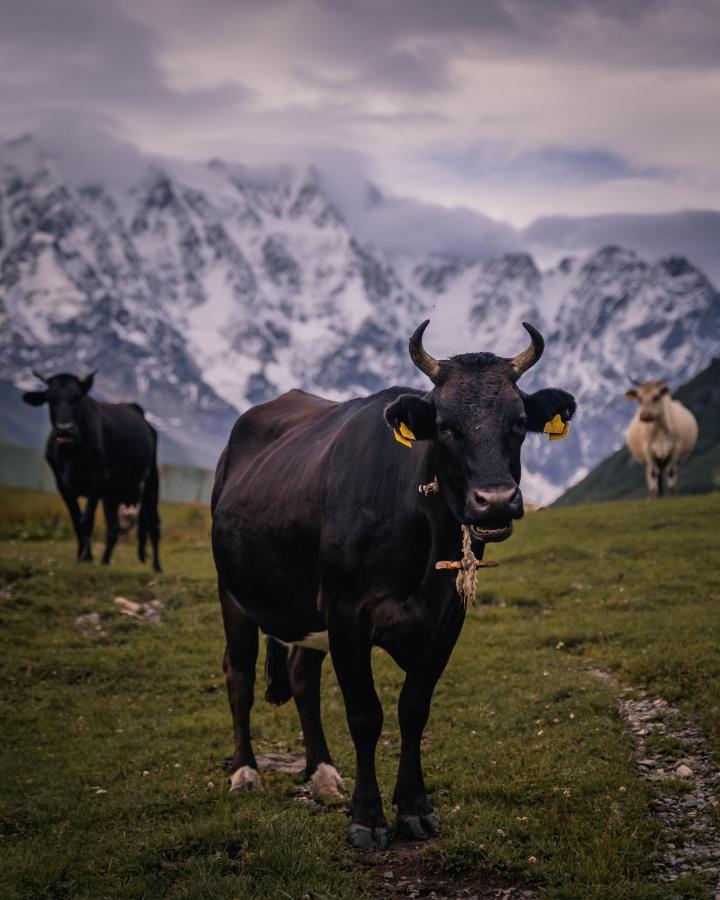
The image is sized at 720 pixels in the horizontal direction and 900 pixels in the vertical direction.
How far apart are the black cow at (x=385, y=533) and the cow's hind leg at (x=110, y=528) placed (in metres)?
13.1

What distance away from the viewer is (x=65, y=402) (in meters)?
21.6

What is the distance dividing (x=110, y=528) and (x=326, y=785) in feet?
47.8

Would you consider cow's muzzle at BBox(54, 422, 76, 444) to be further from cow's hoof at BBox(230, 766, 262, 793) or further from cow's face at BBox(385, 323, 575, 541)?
cow's face at BBox(385, 323, 575, 541)

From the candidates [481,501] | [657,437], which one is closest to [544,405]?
[481,501]

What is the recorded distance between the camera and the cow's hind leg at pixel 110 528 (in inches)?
885

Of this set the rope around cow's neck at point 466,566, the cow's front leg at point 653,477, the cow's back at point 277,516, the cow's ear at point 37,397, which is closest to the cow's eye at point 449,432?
the rope around cow's neck at point 466,566

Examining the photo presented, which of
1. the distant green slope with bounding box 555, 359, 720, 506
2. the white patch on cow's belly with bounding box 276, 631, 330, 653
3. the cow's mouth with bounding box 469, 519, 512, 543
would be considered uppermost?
the cow's mouth with bounding box 469, 519, 512, 543

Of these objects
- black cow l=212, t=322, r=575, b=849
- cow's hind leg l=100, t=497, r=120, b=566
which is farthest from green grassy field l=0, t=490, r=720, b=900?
cow's hind leg l=100, t=497, r=120, b=566

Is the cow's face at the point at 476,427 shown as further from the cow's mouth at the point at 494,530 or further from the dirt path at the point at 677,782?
the dirt path at the point at 677,782

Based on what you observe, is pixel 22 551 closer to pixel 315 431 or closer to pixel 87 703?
pixel 87 703

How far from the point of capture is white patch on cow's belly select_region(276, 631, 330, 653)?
30.2 feet

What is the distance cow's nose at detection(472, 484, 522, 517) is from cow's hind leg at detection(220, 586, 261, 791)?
13.2 ft

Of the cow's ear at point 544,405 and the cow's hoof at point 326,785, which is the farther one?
the cow's hoof at point 326,785

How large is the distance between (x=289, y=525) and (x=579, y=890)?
367 cm
